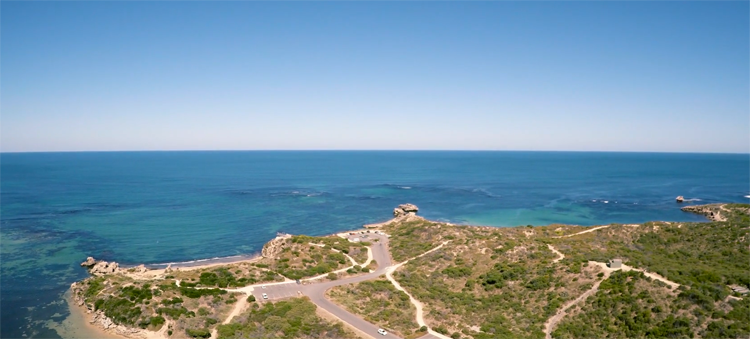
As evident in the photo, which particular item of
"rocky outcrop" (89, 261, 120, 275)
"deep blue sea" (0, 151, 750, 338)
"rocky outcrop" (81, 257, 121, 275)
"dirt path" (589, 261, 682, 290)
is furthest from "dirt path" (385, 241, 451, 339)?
"rocky outcrop" (89, 261, 120, 275)

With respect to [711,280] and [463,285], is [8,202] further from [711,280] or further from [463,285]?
[711,280]

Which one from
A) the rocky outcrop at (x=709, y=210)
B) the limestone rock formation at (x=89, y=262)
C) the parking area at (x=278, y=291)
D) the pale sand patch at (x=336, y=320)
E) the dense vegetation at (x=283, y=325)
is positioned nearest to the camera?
the pale sand patch at (x=336, y=320)

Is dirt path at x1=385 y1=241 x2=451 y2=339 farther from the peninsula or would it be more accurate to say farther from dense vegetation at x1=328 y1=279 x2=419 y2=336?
dense vegetation at x1=328 y1=279 x2=419 y2=336

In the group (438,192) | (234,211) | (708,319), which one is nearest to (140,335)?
(708,319)

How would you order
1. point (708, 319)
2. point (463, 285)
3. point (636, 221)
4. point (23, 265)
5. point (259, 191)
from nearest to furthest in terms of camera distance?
point (708, 319) < point (463, 285) < point (23, 265) < point (636, 221) < point (259, 191)

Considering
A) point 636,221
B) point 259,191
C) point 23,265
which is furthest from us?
point 259,191

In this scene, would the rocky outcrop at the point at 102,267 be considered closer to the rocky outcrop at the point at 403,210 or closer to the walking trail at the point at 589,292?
the walking trail at the point at 589,292

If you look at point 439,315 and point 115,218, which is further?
point 115,218

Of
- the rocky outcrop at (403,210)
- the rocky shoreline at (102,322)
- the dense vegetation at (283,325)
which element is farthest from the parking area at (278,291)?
the rocky outcrop at (403,210)
